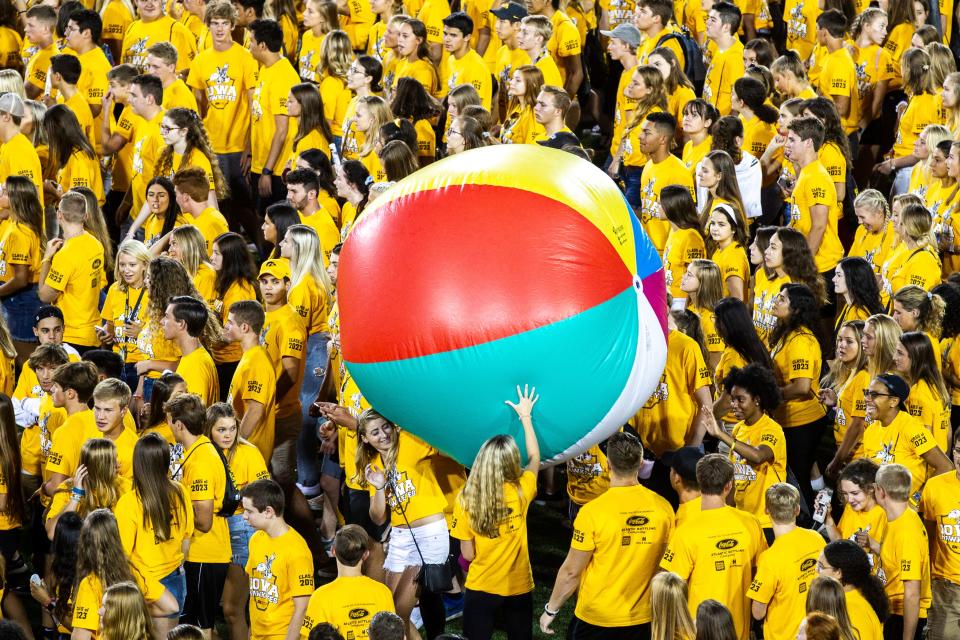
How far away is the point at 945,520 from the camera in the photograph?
743cm

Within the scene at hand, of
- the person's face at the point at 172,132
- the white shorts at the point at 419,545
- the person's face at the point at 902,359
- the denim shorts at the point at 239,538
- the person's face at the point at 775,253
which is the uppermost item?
the person's face at the point at 172,132

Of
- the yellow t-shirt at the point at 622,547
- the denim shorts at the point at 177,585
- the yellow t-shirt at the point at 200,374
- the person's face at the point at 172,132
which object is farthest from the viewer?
the person's face at the point at 172,132

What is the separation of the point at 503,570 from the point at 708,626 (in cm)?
127

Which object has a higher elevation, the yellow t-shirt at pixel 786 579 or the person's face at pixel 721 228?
the person's face at pixel 721 228

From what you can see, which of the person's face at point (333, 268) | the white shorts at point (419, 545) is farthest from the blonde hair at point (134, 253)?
the white shorts at point (419, 545)

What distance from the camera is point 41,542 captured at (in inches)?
328

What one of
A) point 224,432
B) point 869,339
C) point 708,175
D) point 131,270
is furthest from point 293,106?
point 869,339

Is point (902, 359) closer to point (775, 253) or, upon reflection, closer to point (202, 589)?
point (775, 253)

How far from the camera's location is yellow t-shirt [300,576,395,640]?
665cm

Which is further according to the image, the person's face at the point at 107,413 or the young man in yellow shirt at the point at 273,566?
the person's face at the point at 107,413

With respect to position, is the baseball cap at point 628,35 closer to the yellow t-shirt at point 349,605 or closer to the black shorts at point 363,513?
the black shorts at point 363,513

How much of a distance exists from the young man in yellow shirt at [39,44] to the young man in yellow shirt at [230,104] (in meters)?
1.59

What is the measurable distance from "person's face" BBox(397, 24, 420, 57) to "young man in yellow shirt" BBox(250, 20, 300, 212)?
1.00 m

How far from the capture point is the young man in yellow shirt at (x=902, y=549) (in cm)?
704
